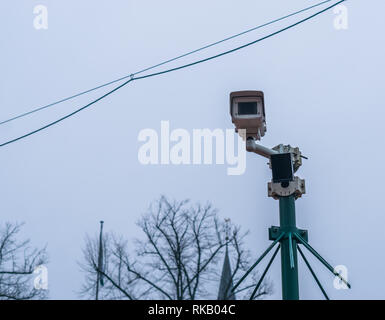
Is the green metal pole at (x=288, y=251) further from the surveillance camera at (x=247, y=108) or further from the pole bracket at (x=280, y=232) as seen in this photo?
the surveillance camera at (x=247, y=108)

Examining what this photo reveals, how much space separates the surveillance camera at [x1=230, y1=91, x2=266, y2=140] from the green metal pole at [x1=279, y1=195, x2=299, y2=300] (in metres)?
1.37

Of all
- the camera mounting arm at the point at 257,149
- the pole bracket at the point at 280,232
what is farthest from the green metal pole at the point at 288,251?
the camera mounting arm at the point at 257,149

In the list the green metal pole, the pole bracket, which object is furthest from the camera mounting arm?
the pole bracket

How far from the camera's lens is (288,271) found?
740cm

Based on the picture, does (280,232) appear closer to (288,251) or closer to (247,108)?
(288,251)

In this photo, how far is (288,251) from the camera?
7.66 metres

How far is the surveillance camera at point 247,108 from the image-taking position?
24.6 ft

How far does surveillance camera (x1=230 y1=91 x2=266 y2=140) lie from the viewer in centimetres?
749

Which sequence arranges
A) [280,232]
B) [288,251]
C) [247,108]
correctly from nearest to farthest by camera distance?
[247,108], [288,251], [280,232]

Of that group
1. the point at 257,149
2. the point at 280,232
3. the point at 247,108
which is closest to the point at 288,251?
the point at 280,232

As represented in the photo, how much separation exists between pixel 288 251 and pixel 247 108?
6.33ft
